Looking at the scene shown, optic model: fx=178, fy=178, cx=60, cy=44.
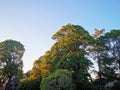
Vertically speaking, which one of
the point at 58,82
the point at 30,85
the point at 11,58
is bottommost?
the point at 30,85

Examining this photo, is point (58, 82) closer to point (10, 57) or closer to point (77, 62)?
point (77, 62)

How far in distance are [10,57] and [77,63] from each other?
18.8 m

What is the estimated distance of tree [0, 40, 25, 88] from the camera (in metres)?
36.9

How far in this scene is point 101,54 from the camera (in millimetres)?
34500

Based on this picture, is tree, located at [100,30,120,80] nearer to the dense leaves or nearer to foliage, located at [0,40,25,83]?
the dense leaves

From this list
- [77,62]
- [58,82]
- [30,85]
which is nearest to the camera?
[58,82]

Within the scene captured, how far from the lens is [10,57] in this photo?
38562 millimetres

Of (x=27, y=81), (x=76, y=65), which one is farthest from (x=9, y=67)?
(x=76, y=65)

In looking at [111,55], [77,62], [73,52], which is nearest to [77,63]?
[77,62]

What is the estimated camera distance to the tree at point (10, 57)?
36875 mm

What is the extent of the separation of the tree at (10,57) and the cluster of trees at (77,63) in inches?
149

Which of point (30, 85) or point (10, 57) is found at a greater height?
point (10, 57)

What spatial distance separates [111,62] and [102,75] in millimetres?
3047

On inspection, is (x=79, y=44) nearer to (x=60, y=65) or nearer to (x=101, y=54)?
(x=60, y=65)
